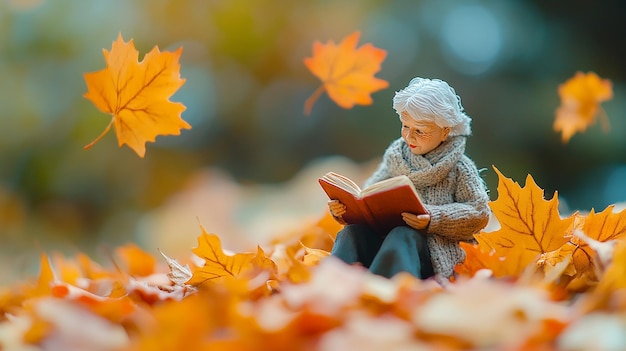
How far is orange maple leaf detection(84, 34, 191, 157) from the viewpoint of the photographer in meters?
0.69

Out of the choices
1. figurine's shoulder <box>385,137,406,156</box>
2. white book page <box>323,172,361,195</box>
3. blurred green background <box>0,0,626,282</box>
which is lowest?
white book page <box>323,172,361,195</box>

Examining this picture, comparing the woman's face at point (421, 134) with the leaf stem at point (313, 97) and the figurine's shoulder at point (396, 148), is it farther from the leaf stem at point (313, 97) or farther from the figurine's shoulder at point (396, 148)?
the leaf stem at point (313, 97)

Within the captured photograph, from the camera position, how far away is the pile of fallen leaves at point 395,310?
42 cm

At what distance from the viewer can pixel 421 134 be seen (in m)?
0.71

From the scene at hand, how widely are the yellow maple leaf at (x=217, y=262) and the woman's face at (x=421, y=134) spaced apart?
0.20 m

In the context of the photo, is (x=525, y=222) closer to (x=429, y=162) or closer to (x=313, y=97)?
(x=429, y=162)

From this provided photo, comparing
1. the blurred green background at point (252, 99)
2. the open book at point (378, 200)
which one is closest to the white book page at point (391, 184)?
the open book at point (378, 200)

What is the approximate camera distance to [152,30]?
2.35 metres

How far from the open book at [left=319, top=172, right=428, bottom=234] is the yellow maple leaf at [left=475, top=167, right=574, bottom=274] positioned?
3.0 inches

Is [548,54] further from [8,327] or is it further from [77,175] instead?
[8,327]

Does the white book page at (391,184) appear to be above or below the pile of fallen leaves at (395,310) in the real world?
above

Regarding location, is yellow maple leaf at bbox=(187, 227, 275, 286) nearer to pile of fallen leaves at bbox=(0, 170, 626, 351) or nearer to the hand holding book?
pile of fallen leaves at bbox=(0, 170, 626, 351)

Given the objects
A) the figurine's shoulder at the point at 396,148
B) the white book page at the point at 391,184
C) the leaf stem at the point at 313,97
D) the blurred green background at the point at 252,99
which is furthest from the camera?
the blurred green background at the point at 252,99

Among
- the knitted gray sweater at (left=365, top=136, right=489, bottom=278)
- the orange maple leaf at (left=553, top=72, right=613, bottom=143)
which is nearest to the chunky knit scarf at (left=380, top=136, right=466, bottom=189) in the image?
the knitted gray sweater at (left=365, top=136, right=489, bottom=278)
